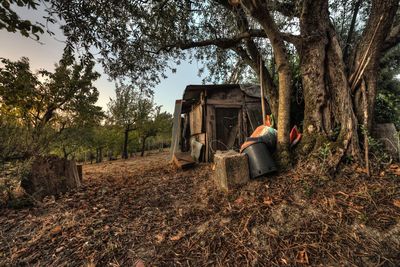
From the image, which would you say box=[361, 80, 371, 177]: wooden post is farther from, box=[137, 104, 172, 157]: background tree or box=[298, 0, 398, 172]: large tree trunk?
box=[137, 104, 172, 157]: background tree

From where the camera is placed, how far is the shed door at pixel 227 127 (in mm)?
6629

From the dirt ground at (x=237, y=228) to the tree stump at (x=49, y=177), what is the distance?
445 millimetres

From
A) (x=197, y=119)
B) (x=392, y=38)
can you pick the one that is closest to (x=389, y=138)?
(x=392, y=38)

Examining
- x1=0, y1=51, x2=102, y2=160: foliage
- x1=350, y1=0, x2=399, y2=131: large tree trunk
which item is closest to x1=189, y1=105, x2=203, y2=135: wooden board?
x1=0, y1=51, x2=102, y2=160: foliage

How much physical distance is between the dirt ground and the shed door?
4.00m

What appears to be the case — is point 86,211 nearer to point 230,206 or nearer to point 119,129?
point 230,206

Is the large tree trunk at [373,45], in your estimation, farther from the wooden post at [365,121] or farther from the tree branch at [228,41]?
the tree branch at [228,41]

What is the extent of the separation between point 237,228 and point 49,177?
12.3 ft

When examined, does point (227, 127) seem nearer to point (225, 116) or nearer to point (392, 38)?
point (225, 116)

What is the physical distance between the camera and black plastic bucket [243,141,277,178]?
261cm

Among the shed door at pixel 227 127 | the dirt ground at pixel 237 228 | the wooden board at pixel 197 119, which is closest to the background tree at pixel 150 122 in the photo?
the wooden board at pixel 197 119

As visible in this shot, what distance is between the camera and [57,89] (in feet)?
28.7

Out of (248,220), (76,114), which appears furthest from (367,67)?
(76,114)

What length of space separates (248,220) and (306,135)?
1.88 meters
